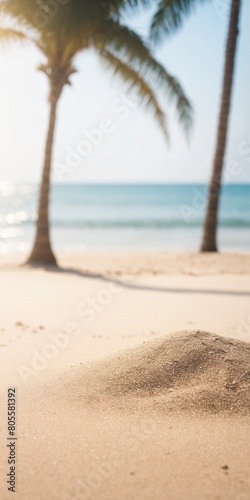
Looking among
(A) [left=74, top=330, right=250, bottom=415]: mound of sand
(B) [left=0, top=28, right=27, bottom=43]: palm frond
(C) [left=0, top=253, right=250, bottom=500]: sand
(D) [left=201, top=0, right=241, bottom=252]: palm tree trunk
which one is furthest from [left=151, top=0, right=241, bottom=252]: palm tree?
(A) [left=74, top=330, right=250, bottom=415]: mound of sand

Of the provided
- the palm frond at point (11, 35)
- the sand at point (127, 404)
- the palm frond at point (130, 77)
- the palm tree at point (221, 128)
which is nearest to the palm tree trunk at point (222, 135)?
the palm tree at point (221, 128)

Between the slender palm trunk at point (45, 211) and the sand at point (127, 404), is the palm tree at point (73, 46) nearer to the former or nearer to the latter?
the slender palm trunk at point (45, 211)

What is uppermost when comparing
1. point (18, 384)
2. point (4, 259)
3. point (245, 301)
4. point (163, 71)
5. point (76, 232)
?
point (163, 71)

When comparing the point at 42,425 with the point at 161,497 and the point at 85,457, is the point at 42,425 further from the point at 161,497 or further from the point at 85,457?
the point at 161,497

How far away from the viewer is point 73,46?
10008mm

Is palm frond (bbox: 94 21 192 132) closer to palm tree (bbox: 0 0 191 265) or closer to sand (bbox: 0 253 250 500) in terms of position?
palm tree (bbox: 0 0 191 265)

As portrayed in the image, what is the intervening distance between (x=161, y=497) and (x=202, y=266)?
8.30 m

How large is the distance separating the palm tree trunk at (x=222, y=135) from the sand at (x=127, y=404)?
6.65 metres

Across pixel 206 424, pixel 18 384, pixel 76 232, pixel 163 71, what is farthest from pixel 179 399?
pixel 76 232

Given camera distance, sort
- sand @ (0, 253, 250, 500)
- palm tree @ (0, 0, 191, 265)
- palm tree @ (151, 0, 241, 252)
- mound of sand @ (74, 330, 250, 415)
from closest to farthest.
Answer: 1. sand @ (0, 253, 250, 500)
2. mound of sand @ (74, 330, 250, 415)
3. palm tree @ (0, 0, 191, 265)
4. palm tree @ (151, 0, 241, 252)

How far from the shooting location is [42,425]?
2869 millimetres

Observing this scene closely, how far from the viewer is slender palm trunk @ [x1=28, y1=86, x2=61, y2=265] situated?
10.5 m

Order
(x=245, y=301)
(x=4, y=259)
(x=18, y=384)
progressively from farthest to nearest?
(x=4, y=259) < (x=245, y=301) < (x=18, y=384)

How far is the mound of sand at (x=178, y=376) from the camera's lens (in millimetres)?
3102
